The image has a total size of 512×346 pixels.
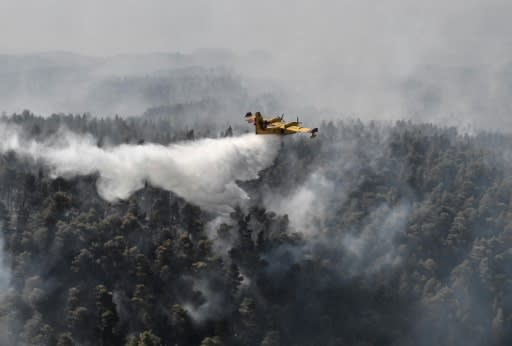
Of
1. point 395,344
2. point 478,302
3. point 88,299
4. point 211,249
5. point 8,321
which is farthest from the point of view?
point 478,302

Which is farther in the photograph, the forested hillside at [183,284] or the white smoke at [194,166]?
the forested hillside at [183,284]

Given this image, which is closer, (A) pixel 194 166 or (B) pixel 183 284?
(A) pixel 194 166

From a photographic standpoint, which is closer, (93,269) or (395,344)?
(93,269)

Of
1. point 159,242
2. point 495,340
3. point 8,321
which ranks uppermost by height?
point 159,242

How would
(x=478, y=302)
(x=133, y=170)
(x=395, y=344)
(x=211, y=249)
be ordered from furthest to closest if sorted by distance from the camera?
(x=478, y=302)
(x=395, y=344)
(x=211, y=249)
(x=133, y=170)

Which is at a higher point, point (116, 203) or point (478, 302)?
point (116, 203)

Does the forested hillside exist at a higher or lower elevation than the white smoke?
lower

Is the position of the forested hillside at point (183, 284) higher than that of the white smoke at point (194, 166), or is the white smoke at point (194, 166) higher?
the white smoke at point (194, 166)

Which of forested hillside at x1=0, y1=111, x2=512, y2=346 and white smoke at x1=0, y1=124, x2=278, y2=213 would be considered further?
forested hillside at x1=0, y1=111, x2=512, y2=346

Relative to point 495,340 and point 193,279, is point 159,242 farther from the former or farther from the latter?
point 495,340

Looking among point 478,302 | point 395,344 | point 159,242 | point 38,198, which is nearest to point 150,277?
point 159,242

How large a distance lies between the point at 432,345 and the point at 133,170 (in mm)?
101259

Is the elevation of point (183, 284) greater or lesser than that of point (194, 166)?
lesser

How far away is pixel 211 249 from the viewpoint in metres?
164
